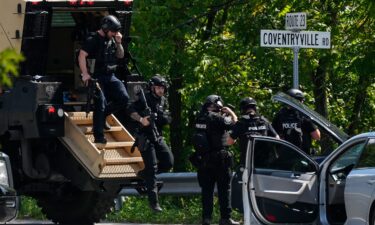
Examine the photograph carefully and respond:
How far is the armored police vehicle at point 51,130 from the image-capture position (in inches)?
441

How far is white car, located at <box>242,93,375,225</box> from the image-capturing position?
336 inches

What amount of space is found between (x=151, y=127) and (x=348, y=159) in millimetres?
3062

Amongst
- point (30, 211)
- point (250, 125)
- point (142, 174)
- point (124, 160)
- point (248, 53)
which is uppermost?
point (248, 53)

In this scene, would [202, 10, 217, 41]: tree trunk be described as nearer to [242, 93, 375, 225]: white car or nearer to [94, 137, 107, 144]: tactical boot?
[94, 137, 107, 144]: tactical boot

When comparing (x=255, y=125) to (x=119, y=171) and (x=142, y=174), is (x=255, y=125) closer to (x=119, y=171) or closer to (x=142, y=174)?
(x=142, y=174)

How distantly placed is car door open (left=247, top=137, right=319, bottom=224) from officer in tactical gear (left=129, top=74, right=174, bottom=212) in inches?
92.8

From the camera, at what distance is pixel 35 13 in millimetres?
11383

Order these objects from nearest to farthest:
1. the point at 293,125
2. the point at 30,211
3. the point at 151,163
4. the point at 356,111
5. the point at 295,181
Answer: the point at 295,181 → the point at 293,125 → the point at 151,163 → the point at 30,211 → the point at 356,111

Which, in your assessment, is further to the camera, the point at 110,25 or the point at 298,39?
the point at 298,39

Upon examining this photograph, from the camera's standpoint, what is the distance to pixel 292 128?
1071 centimetres

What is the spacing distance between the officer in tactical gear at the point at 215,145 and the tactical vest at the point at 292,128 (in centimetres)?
56

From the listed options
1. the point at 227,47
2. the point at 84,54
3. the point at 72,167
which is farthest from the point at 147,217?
the point at 227,47

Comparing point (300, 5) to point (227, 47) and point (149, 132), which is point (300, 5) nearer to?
point (227, 47)

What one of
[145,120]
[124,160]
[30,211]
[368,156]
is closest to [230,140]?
[145,120]
